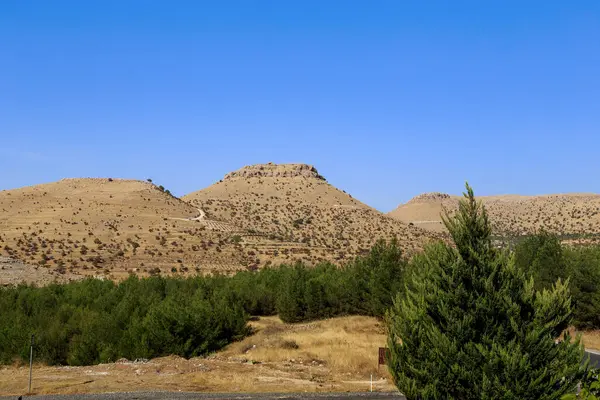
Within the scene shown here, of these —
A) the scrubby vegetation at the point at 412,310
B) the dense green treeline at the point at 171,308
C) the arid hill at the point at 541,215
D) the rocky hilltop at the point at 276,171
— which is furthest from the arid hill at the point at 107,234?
the arid hill at the point at 541,215

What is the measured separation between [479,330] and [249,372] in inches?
543

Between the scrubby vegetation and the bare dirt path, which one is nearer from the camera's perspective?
the scrubby vegetation

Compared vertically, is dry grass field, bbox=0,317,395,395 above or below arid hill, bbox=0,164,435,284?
below

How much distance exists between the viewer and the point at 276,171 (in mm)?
146375

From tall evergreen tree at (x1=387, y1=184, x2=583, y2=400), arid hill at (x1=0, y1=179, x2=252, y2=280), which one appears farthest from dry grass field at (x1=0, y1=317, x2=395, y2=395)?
arid hill at (x1=0, y1=179, x2=252, y2=280)

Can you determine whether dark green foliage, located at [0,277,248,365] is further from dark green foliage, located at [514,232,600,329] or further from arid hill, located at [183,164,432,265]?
arid hill, located at [183,164,432,265]

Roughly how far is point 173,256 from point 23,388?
48.1m

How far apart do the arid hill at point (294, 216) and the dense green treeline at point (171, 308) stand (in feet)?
85.1

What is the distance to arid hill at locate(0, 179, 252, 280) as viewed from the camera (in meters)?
65.2

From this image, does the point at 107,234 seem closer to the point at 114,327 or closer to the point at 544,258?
the point at 114,327

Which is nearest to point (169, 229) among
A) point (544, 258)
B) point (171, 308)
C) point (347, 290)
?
point (347, 290)

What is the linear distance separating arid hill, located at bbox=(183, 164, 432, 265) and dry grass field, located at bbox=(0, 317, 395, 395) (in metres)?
40.4

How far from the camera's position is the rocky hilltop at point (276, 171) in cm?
14388

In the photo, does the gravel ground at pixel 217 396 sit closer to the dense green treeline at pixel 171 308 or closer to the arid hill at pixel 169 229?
the dense green treeline at pixel 171 308
